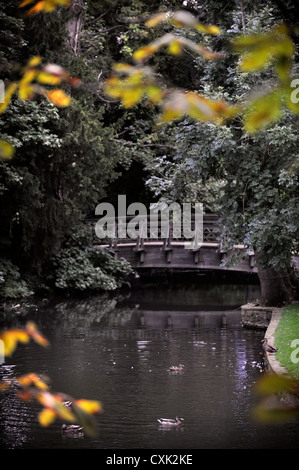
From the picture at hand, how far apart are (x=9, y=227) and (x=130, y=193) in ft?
36.1

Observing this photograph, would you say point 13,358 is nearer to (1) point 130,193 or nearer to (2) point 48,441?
(2) point 48,441

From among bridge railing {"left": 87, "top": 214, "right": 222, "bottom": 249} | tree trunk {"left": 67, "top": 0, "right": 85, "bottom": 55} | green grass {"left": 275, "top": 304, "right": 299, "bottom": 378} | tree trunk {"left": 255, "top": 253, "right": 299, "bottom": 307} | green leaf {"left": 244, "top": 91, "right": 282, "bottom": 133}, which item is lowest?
green grass {"left": 275, "top": 304, "right": 299, "bottom": 378}

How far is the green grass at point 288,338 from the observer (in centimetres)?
1091

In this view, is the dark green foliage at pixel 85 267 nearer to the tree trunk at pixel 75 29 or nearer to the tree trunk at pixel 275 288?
the tree trunk at pixel 75 29

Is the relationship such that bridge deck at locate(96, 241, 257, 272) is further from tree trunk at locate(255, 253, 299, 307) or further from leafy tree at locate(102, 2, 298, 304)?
leafy tree at locate(102, 2, 298, 304)

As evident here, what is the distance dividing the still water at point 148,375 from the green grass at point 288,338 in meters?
0.62

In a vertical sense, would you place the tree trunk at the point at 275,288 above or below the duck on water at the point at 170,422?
above

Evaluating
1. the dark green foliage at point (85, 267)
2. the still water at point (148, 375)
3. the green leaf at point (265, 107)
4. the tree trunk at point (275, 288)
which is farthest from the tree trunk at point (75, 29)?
the green leaf at point (265, 107)

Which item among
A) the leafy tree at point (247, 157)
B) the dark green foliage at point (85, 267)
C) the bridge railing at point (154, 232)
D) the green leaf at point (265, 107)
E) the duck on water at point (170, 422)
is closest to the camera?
the green leaf at point (265, 107)

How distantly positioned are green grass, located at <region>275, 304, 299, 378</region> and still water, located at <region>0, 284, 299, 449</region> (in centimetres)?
62

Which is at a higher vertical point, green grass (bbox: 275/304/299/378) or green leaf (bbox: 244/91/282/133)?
green leaf (bbox: 244/91/282/133)

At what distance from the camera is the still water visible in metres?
8.60

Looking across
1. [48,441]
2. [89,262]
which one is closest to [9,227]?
[89,262]

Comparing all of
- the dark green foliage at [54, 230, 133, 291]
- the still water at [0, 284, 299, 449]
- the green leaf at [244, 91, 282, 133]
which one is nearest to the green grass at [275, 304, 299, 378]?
the still water at [0, 284, 299, 449]
